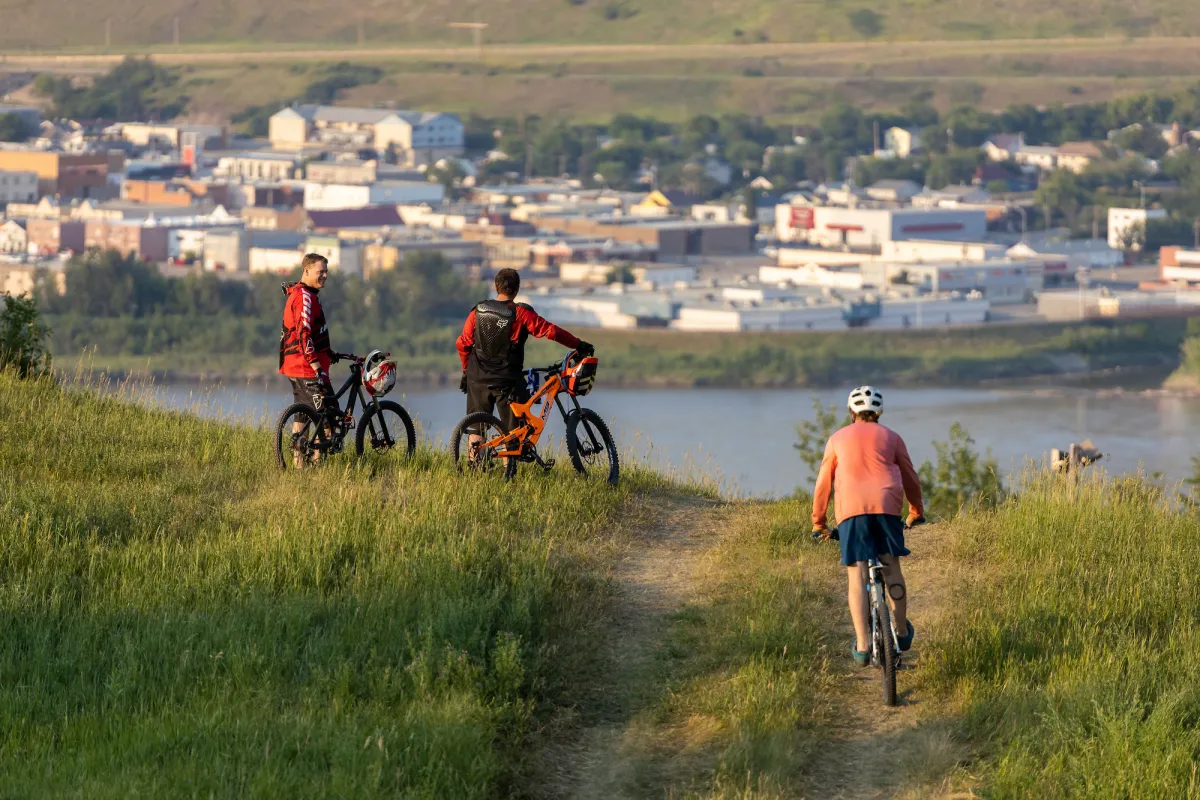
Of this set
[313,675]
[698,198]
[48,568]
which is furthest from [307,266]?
[698,198]

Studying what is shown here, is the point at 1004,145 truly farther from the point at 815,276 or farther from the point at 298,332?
the point at 298,332

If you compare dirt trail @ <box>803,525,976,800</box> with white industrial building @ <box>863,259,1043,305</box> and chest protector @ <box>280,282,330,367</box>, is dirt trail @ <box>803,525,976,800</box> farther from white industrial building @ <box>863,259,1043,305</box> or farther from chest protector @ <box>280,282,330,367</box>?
white industrial building @ <box>863,259,1043,305</box>

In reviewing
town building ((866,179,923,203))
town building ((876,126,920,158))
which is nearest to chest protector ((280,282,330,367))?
town building ((866,179,923,203))

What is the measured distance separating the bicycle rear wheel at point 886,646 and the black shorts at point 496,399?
240 cm

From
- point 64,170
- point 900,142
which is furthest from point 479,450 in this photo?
point 900,142

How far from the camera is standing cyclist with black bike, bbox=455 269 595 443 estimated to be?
7.97m

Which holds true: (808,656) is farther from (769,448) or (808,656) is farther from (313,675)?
(769,448)

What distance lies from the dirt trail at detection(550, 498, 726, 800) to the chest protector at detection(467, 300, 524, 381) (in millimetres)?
842

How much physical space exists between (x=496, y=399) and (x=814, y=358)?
5453cm

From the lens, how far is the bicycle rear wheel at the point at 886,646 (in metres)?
6.02

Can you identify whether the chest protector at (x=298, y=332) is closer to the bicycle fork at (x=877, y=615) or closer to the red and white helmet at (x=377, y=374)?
the red and white helmet at (x=377, y=374)

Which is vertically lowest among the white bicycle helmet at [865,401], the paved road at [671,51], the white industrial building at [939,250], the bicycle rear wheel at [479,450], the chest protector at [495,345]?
the bicycle rear wheel at [479,450]

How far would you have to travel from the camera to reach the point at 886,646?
602cm

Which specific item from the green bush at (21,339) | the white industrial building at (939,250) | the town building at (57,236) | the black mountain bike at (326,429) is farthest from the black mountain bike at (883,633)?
the town building at (57,236)
